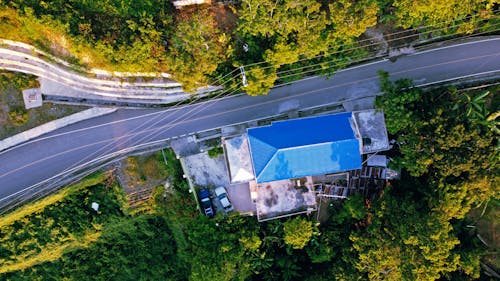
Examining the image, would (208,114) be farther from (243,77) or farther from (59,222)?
(59,222)

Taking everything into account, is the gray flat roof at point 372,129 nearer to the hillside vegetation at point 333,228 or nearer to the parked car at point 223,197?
the hillside vegetation at point 333,228

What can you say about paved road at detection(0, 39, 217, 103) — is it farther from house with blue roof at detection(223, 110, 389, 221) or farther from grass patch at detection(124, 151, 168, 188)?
house with blue roof at detection(223, 110, 389, 221)

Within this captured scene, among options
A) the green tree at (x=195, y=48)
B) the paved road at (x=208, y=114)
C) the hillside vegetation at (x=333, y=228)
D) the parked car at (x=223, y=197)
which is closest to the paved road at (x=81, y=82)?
the paved road at (x=208, y=114)

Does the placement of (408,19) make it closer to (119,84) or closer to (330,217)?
(330,217)

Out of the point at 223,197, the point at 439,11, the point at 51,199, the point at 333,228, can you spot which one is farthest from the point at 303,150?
the point at 51,199

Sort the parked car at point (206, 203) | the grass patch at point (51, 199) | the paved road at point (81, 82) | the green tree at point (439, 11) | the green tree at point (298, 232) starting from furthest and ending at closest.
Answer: the grass patch at point (51, 199), the parked car at point (206, 203), the paved road at point (81, 82), the green tree at point (298, 232), the green tree at point (439, 11)

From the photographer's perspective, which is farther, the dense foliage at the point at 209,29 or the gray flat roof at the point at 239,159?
the gray flat roof at the point at 239,159
